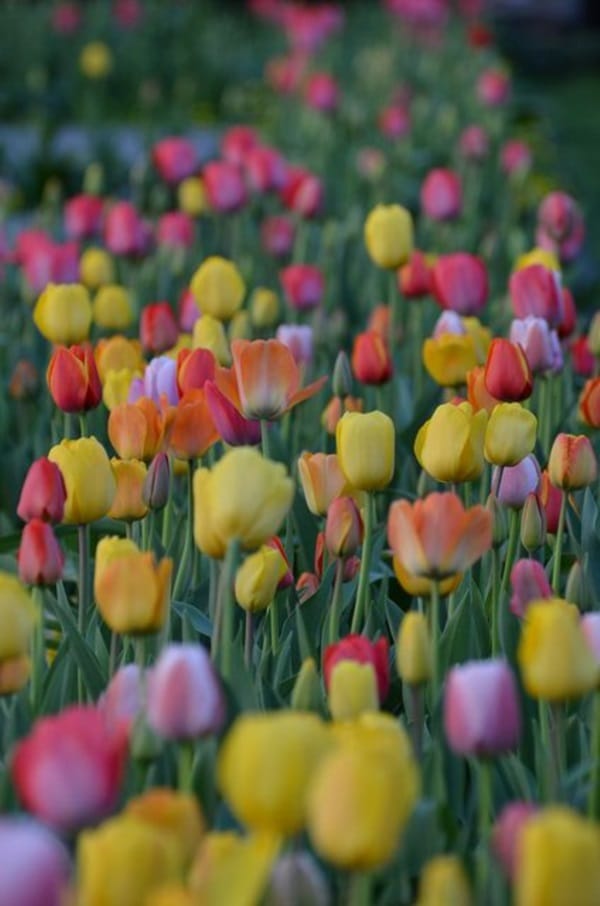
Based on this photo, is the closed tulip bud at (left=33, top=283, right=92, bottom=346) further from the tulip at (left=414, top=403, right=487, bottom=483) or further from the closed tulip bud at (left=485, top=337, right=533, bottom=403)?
the tulip at (left=414, top=403, right=487, bottom=483)

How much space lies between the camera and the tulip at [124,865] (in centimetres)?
101

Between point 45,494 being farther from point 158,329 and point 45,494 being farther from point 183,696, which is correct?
point 158,329

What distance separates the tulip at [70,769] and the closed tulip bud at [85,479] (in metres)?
0.68

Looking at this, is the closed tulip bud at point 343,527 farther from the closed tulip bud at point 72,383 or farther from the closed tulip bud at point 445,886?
the closed tulip bud at point 445,886

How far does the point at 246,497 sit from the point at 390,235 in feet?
5.95

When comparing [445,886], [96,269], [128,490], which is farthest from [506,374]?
[96,269]

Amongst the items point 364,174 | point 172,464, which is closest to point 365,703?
point 172,464

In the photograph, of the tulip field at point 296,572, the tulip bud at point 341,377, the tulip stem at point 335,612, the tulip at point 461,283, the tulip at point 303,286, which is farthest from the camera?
the tulip at point 303,286

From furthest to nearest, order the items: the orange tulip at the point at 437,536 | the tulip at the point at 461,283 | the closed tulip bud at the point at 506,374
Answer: the tulip at the point at 461,283 < the closed tulip bud at the point at 506,374 < the orange tulip at the point at 437,536

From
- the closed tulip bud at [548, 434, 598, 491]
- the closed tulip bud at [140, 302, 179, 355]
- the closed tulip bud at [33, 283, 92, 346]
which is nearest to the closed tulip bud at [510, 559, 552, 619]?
the closed tulip bud at [548, 434, 598, 491]

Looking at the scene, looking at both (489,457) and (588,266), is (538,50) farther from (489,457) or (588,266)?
(489,457)

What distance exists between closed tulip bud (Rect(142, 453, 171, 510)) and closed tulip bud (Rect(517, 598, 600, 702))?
760 mm

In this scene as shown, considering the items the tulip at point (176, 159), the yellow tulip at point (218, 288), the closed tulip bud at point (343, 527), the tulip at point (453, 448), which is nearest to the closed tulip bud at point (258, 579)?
the closed tulip bud at point (343, 527)

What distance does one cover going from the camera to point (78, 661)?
5.62 ft
